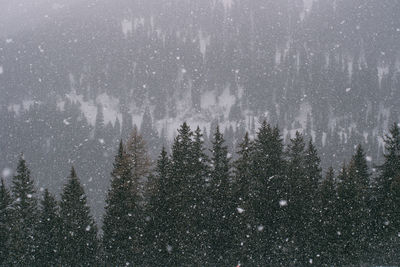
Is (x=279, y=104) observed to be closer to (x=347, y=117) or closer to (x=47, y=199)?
(x=347, y=117)

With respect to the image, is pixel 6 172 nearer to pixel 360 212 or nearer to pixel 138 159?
pixel 138 159

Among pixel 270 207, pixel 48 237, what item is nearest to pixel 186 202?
pixel 270 207

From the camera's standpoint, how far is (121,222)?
2681cm

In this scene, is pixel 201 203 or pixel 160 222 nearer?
pixel 160 222

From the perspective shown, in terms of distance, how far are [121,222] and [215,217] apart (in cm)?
618

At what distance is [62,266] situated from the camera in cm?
2772

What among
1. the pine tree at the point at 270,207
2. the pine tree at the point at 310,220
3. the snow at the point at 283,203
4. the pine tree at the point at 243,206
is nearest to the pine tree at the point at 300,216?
the pine tree at the point at 310,220

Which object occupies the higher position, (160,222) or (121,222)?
(160,222)

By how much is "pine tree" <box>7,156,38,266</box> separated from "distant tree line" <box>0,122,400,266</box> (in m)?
0.09

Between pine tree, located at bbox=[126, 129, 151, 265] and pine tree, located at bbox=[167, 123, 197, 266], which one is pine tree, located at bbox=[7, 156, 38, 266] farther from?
pine tree, located at bbox=[167, 123, 197, 266]

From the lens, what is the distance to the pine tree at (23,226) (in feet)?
92.1

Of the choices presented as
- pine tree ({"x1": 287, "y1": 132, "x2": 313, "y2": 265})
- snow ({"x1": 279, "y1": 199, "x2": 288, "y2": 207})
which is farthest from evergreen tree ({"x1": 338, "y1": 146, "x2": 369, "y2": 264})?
snow ({"x1": 279, "y1": 199, "x2": 288, "y2": 207})

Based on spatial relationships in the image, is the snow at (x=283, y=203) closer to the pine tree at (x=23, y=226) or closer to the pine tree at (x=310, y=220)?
the pine tree at (x=310, y=220)

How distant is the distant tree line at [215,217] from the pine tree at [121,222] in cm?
7
